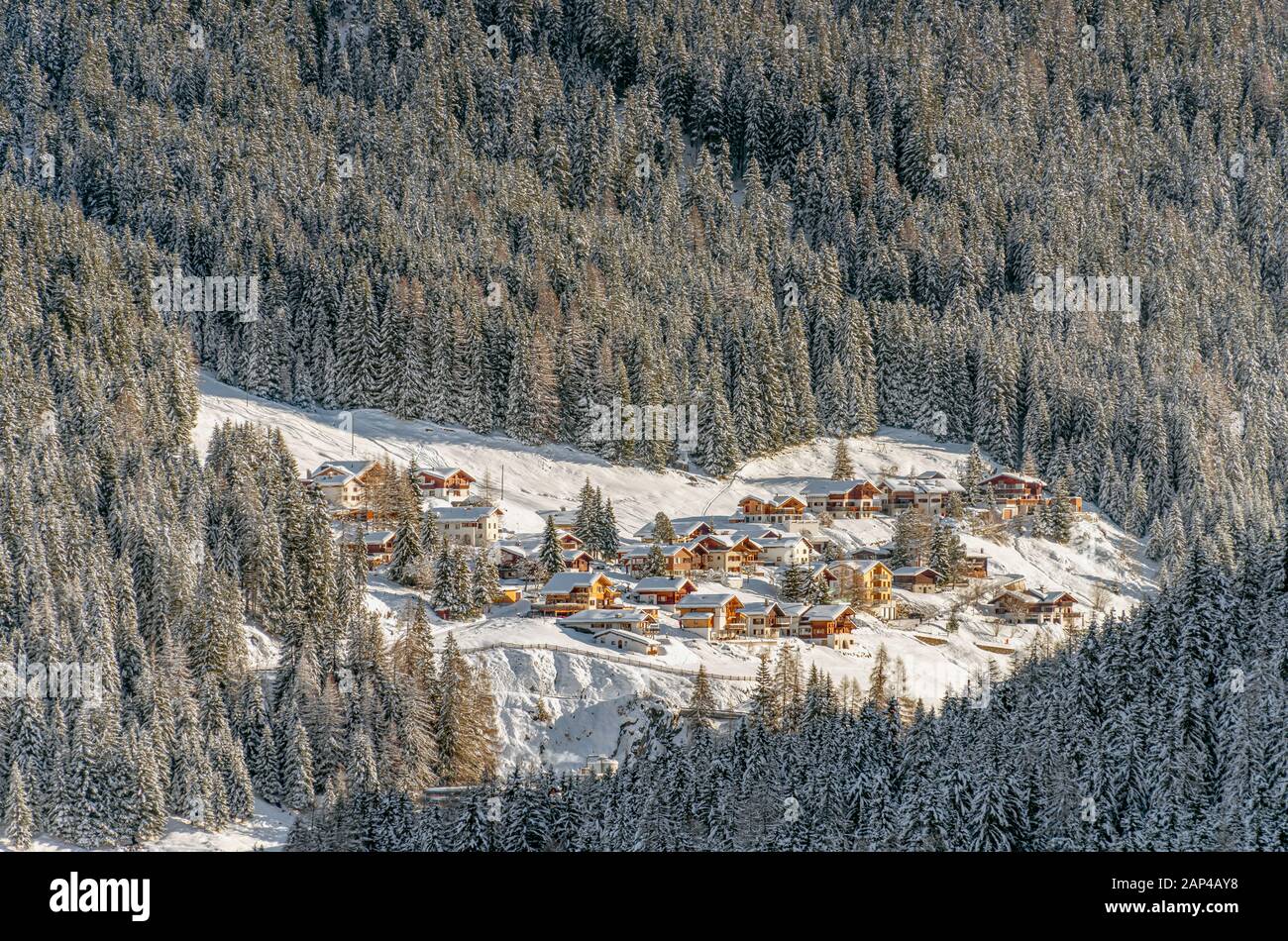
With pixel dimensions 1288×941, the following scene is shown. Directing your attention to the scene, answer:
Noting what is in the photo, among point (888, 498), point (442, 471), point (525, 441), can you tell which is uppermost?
point (442, 471)

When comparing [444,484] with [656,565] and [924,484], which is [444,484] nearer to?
[656,565]

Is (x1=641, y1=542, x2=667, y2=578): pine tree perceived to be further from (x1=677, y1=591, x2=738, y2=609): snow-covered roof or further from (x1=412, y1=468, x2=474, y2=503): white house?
(x1=412, y1=468, x2=474, y2=503): white house

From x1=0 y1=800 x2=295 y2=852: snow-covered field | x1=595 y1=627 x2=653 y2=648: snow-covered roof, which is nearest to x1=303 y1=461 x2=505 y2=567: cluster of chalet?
x1=595 y1=627 x2=653 y2=648: snow-covered roof

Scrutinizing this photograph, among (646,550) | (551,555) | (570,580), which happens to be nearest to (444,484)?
(551,555)

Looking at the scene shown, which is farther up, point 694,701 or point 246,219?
point 246,219

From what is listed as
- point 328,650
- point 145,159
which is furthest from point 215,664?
point 145,159

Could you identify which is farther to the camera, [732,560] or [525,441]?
[525,441]

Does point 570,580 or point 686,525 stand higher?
point 570,580

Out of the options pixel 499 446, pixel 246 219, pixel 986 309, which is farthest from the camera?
pixel 986 309

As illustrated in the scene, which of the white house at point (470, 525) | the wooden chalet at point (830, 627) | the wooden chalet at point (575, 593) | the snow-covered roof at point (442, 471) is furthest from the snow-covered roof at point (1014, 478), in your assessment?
the wooden chalet at point (575, 593)

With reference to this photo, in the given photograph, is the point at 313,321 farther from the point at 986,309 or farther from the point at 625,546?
the point at 986,309
